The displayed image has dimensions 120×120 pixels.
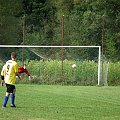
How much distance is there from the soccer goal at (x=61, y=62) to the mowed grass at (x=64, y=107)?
7.25 metres

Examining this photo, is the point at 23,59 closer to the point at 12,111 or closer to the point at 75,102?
the point at 75,102

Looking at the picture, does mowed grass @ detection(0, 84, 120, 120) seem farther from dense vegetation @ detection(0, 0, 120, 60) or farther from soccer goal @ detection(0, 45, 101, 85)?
dense vegetation @ detection(0, 0, 120, 60)

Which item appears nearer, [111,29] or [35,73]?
[35,73]

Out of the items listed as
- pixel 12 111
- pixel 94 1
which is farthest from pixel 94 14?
pixel 12 111

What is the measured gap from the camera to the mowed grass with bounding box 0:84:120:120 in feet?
47.3

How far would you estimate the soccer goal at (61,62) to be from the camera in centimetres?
2966

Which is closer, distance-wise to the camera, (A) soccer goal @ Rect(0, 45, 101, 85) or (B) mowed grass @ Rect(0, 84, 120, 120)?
(B) mowed grass @ Rect(0, 84, 120, 120)

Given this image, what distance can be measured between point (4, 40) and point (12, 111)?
2106cm

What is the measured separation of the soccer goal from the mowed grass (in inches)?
286

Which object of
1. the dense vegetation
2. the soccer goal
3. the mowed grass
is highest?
the dense vegetation

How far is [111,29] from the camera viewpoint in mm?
37781

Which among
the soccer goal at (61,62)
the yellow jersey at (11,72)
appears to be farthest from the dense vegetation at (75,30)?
the yellow jersey at (11,72)

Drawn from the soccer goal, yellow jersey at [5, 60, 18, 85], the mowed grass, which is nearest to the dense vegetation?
the soccer goal

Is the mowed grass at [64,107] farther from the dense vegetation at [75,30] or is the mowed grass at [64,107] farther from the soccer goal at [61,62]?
the dense vegetation at [75,30]
